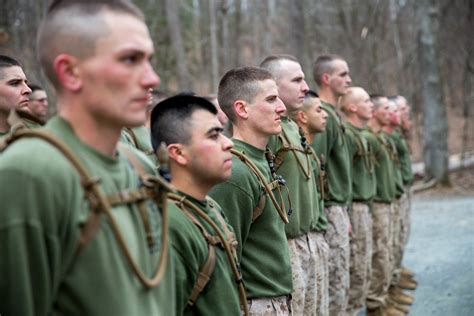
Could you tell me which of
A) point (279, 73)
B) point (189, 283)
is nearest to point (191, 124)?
point (189, 283)

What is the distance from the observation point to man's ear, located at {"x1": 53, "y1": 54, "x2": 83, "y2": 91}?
2.06 meters

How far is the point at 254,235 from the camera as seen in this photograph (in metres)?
4.05

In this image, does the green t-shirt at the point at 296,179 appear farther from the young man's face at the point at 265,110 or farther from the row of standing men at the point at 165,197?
the young man's face at the point at 265,110

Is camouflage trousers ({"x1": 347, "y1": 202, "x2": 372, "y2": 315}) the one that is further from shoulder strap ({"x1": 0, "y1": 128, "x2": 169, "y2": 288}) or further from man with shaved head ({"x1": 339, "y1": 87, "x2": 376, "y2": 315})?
shoulder strap ({"x1": 0, "y1": 128, "x2": 169, "y2": 288})

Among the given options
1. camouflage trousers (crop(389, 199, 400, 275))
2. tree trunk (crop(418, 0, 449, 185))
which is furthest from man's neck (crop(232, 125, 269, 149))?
tree trunk (crop(418, 0, 449, 185))

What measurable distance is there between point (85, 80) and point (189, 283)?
3.89ft

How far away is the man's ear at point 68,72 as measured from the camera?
2057 mm

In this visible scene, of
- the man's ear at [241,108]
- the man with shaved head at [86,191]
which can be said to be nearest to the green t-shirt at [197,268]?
the man with shaved head at [86,191]

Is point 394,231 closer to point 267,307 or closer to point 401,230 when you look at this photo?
point 401,230

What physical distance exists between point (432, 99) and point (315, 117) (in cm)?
1104

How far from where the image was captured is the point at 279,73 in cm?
546

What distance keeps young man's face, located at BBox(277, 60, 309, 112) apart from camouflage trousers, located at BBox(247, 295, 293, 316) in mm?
1844

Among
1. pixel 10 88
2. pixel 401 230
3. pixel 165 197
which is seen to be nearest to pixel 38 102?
pixel 10 88

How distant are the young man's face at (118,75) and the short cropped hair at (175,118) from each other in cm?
113
